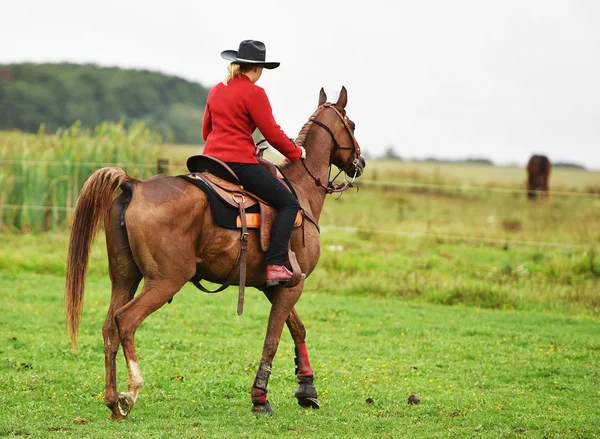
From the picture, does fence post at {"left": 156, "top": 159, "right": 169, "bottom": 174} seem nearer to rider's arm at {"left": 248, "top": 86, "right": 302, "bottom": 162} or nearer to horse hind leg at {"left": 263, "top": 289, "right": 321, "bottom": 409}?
horse hind leg at {"left": 263, "top": 289, "right": 321, "bottom": 409}

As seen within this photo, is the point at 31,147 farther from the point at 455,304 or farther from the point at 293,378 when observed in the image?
the point at 293,378

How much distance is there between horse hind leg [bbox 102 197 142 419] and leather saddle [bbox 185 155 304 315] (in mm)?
524

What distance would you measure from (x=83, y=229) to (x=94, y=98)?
51927 millimetres

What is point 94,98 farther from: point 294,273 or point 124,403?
point 124,403

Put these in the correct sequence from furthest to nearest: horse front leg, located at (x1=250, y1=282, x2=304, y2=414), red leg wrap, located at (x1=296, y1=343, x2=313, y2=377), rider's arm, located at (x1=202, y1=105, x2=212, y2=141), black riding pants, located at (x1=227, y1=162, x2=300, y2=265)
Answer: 1. red leg wrap, located at (x1=296, y1=343, x2=313, y2=377)
2. rider's arm, located at (x1=202, y1=105, x2=212, y2=141)
3. horse front leg, located at (x1=250, y1=282, x2=304, y2=414)
4. black riding pants, located at (x1=227, y1=162, x2=300, y2=265)

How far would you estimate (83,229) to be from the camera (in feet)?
20.3

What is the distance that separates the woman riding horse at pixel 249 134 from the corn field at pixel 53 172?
8873mm

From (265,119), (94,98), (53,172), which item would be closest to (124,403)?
(265,119)

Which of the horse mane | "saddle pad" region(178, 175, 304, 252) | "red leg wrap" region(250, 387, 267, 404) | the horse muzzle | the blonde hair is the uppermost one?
the blonde hair

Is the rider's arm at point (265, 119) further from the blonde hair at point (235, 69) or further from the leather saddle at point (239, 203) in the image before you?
the leather saddle at point (239, 203)

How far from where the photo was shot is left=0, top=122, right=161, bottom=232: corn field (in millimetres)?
15648

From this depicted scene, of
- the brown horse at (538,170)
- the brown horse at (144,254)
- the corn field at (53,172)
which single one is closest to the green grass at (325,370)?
the brown horse at (144,254)

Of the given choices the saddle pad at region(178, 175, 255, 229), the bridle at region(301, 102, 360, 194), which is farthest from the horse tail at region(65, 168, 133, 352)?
the bridle at region(301, 102, 360, 194)

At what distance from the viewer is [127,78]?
6066 cm
